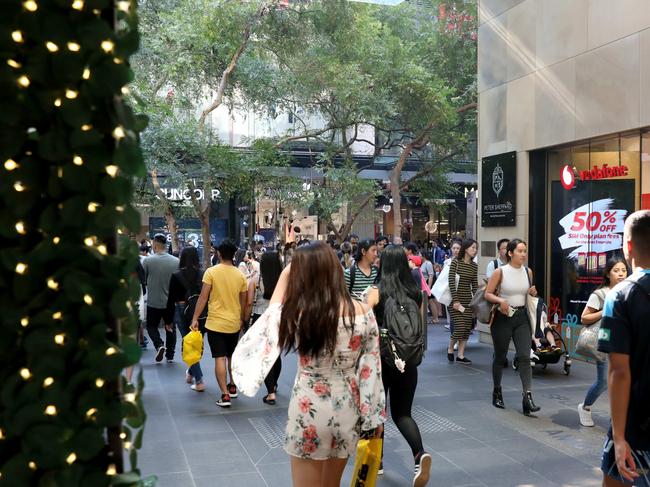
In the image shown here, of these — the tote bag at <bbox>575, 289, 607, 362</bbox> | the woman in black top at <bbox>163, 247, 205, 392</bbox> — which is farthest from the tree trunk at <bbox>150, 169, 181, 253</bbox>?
the tote bag at <bbox>575, 289, 607, 362</bbox>

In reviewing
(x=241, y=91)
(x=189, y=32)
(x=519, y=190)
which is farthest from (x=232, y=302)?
(x=241, y=91)

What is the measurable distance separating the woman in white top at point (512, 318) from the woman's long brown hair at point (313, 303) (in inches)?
162

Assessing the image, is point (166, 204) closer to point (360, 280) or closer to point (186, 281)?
point (186, 281)

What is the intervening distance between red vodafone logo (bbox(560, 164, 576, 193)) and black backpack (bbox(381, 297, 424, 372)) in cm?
642

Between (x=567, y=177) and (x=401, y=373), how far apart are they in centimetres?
681

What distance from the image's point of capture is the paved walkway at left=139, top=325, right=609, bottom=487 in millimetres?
5391

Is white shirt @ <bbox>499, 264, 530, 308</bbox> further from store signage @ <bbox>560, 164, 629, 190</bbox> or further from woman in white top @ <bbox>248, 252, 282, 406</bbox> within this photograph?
store signage @ <bbox>560, 164, 629, 190</bbox>

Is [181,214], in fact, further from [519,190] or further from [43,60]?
[43,60]

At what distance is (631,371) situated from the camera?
301cm

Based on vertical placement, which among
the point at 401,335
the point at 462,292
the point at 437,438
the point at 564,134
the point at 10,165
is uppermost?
the point at 564,134

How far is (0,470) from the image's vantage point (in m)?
1.58

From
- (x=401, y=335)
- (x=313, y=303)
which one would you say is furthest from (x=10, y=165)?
(x=401, y=335)

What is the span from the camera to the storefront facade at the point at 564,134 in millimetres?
9273

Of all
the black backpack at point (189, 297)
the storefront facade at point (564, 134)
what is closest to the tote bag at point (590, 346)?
the storefront facade at point (564, 134)
